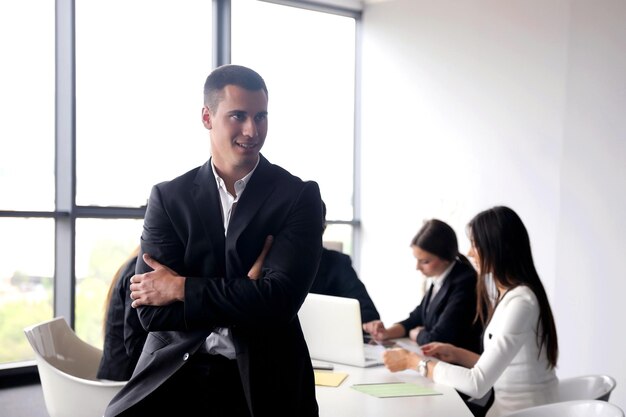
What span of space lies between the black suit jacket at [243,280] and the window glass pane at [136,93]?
4360 millimetres

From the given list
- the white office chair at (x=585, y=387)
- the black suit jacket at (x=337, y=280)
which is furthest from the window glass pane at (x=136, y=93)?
the white office chair at (x=585, y=387)

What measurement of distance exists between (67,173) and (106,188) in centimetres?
35

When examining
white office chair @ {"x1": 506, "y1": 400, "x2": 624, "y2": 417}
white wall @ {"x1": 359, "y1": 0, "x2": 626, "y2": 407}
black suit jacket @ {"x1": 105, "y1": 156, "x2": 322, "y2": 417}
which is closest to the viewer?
black suit jacket @ {"x1": 105, "y1": 156, "x2": 322, "y2": 417}

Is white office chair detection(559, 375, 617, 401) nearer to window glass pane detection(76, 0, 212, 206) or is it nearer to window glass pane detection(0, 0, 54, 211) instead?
window glass pane detection(76, 0, 212, 206)

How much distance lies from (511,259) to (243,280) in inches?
60.8

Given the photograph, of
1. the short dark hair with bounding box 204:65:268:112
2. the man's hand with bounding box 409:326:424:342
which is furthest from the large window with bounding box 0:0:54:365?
the short dark hair with bounding box 204:65:268:112

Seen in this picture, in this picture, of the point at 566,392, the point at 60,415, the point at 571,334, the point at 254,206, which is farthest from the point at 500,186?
the point at 254,206

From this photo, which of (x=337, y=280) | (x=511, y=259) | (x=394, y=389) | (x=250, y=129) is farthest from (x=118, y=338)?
(x=337, y=280)

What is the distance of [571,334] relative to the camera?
5.45 m

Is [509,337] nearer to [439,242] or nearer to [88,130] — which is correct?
[439,242]

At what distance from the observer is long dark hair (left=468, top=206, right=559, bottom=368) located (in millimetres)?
2883

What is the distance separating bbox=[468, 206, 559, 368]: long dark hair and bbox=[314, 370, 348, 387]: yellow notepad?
0.74m

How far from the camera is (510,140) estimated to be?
611 centimetres

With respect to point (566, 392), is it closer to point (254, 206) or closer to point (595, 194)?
point (254, 206)
